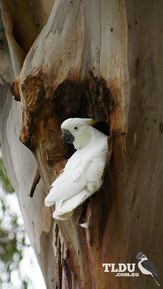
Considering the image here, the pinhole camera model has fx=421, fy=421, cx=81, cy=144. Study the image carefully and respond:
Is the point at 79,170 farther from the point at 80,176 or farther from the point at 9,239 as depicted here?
the point at 9,239

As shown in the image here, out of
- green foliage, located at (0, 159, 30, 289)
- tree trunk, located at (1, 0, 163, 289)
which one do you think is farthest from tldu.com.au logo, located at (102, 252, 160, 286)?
green foliage, located at (0, 159, 30, 289)

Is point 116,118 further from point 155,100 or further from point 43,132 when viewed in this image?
point 43,132

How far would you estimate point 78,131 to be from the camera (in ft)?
4.99

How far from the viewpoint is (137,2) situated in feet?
4.58

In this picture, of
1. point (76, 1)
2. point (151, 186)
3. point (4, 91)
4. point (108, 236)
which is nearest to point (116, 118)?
point (151, 186)

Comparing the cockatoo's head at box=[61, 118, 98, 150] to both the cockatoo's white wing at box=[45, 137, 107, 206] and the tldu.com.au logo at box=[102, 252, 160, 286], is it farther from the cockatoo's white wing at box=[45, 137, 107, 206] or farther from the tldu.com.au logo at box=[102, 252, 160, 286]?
the tldu.com.au logo at box=[102, 252, 160, 286]

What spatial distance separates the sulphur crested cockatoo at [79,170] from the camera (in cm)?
129

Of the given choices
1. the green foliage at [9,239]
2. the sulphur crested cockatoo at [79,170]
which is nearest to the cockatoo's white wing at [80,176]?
the sulphur crested cockatoo at [79,170]

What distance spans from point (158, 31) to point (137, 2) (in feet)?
0.41

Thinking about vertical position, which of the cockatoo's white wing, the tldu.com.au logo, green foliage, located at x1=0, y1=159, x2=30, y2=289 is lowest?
green foliage, located at x1=0, y1=159, x2=30, y2=289

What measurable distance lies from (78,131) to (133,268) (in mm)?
519

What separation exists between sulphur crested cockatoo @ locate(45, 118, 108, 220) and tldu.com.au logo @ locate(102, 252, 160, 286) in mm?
209

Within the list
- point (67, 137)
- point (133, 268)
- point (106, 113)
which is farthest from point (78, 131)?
point (133, 268)

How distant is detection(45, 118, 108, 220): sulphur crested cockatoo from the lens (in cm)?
129
